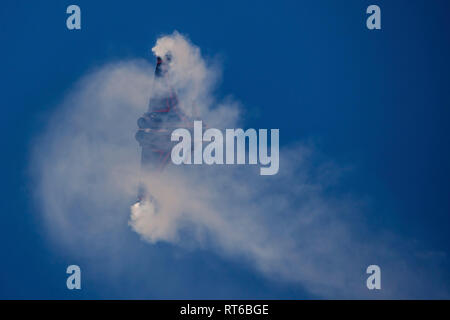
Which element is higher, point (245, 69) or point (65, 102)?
point (245, 69)

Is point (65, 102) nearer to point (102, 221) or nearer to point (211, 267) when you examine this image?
point (102, 221)

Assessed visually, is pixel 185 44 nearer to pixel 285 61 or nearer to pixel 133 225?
pixel 285 61

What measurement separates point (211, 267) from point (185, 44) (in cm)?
200

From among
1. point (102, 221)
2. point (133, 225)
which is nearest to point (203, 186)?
point (133, 225)

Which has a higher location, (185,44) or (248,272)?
(185,44)

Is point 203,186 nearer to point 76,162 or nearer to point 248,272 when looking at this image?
point 248,272

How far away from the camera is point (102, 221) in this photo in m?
3.94

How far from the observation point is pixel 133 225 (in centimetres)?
393

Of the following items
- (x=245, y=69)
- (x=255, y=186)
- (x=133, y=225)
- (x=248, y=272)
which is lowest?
(x=248, y=272)
